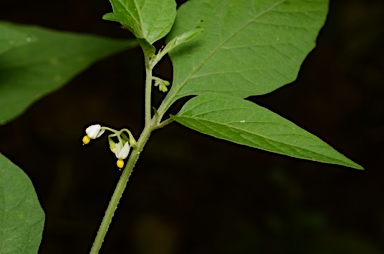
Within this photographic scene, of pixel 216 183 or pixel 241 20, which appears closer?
pixel 241 20

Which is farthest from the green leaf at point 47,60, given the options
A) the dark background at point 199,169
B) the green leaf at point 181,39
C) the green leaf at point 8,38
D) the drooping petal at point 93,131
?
the dark background at point 199,169

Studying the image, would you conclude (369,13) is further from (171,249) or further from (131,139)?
(131,139)

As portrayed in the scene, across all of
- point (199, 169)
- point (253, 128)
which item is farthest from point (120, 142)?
point (199, 169)

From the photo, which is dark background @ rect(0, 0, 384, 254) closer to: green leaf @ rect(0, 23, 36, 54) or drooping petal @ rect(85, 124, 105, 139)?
green leaf @ rect(0, 23, 36, 54)

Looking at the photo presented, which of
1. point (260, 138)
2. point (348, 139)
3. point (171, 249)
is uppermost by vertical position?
point (260, 138)

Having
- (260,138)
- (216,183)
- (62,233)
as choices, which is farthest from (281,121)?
(216,183)

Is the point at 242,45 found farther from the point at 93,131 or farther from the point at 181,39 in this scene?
the point at 93,131
